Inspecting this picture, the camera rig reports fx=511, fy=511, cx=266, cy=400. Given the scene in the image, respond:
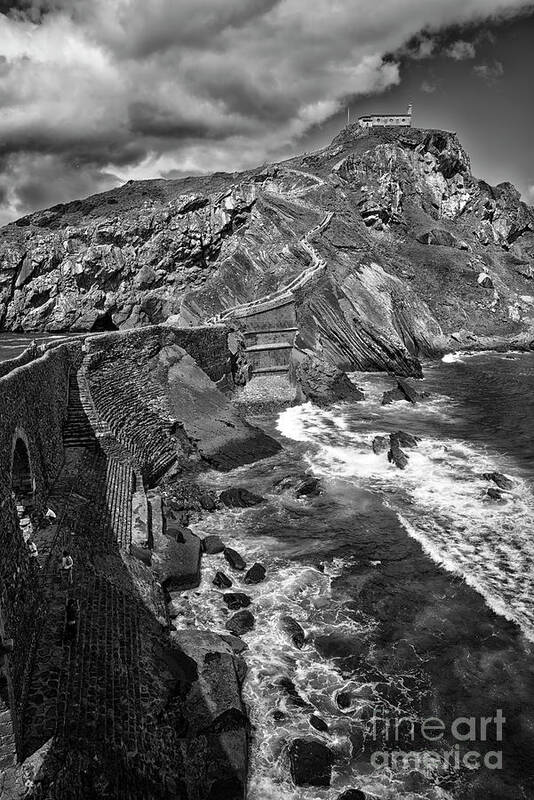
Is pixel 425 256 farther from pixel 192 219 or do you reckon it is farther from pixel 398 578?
pixel 398 578

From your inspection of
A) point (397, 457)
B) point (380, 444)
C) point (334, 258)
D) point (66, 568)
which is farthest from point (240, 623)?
point (334, 258)

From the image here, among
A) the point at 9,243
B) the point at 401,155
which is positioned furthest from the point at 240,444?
the point at 401,155

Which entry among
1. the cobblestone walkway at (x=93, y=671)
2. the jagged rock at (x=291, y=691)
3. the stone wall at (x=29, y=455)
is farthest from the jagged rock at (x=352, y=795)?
the stone wall at (x=29, y=455)

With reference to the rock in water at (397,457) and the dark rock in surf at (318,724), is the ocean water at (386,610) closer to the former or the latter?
the dark rock in surf at (318,724)

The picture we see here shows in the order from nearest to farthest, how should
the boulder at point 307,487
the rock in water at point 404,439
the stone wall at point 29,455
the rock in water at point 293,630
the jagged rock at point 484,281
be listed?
the stone wall at point 29,455 → the rock in water at point 293,630 → the boulder at point 307,487 → the rock in water at point 404,439 → the jagged rock at point 484,281

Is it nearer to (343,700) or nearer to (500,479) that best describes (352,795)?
(343,700)

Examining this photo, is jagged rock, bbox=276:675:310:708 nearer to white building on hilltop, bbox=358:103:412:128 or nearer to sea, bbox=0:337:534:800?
sea, bbox=0:337:534:800
